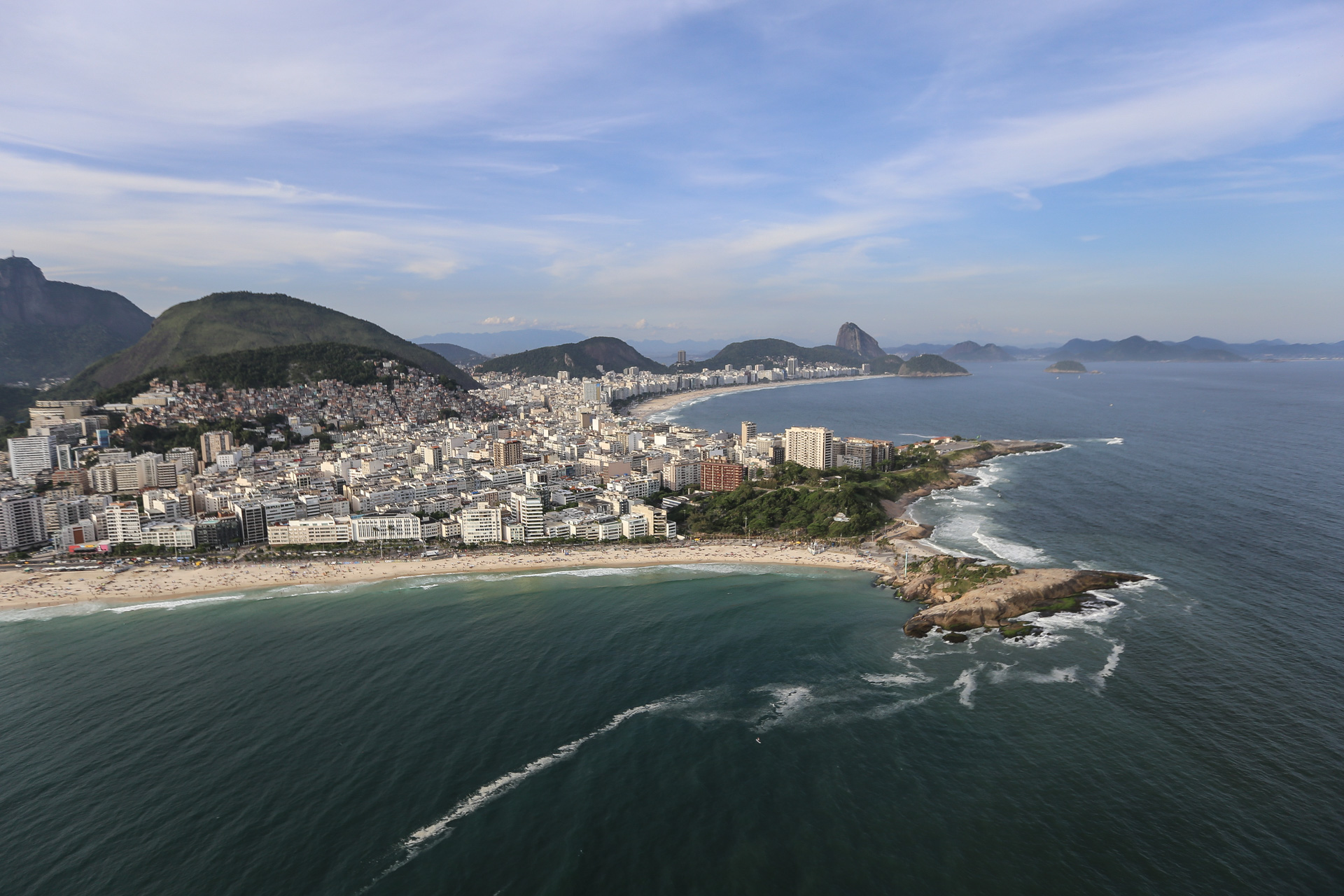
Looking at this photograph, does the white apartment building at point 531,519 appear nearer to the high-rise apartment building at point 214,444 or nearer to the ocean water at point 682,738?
the ocean water at point 682,738

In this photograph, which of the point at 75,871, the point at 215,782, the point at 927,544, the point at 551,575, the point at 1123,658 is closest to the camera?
the point at 75,871

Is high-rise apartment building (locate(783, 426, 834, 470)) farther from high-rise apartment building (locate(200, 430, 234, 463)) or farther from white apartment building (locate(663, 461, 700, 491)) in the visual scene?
high-rise apartment building (locate(200, 430, 234, 463))

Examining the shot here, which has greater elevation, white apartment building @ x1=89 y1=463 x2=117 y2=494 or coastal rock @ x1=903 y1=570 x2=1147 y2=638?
white apartment building @ x1=89 y1=463 x2=117 y2=494

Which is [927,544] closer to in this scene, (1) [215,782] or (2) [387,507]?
(1) [215,782]

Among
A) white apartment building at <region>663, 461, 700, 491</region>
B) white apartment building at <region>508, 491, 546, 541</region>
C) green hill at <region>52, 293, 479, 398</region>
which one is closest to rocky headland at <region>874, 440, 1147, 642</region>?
white apartment building at <region>508, 491, 546, 541</region>

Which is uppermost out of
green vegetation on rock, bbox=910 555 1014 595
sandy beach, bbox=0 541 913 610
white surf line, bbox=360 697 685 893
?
green vegetation on rock, bbox=910 555 1014 595

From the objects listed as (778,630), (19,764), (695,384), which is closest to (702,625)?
(778,630)
